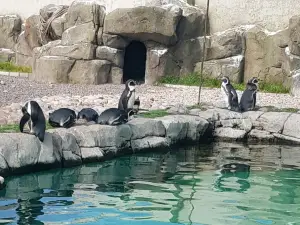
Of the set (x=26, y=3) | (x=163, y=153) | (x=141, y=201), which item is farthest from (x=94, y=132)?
(x=26, y=3)

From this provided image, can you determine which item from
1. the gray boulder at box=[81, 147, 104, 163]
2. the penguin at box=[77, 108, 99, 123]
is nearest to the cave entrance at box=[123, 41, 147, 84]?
the penguin at box=[77, 108, 99, 123]

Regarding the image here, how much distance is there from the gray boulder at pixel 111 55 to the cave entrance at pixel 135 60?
1518 mm

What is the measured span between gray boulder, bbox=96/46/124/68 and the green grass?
1.14m

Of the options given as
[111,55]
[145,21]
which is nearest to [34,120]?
[145,21]

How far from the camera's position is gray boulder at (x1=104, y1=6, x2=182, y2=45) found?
15.5 meters

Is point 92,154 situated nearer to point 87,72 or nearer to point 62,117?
point 62,117

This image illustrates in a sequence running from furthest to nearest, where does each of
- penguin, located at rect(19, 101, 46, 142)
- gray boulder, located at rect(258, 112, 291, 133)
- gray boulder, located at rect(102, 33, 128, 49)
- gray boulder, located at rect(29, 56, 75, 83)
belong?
gray boulder, located at rect(102, 33, 128, 49)
gray boulder, located at rect(29, 56, 75, 83)
gray boulder, located at rect(258, 112, 291, 133)
penguin, located at rect(19, 101, 46, 142)

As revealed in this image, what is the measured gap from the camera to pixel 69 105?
11836 mm

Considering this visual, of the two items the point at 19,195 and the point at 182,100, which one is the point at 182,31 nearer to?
the point at 182,100

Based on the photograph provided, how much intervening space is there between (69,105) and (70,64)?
4092 mm

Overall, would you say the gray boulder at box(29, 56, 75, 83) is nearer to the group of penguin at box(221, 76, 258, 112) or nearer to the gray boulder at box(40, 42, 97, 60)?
the gray boulder at box(40, 42, 97, 60)

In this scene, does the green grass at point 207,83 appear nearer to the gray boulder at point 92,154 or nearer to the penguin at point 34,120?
the gray boulder at point 92,154

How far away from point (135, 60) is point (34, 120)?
1056 centimetres

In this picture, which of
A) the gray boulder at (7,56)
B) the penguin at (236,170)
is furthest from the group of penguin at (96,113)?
the gray boulder at (7,56)
